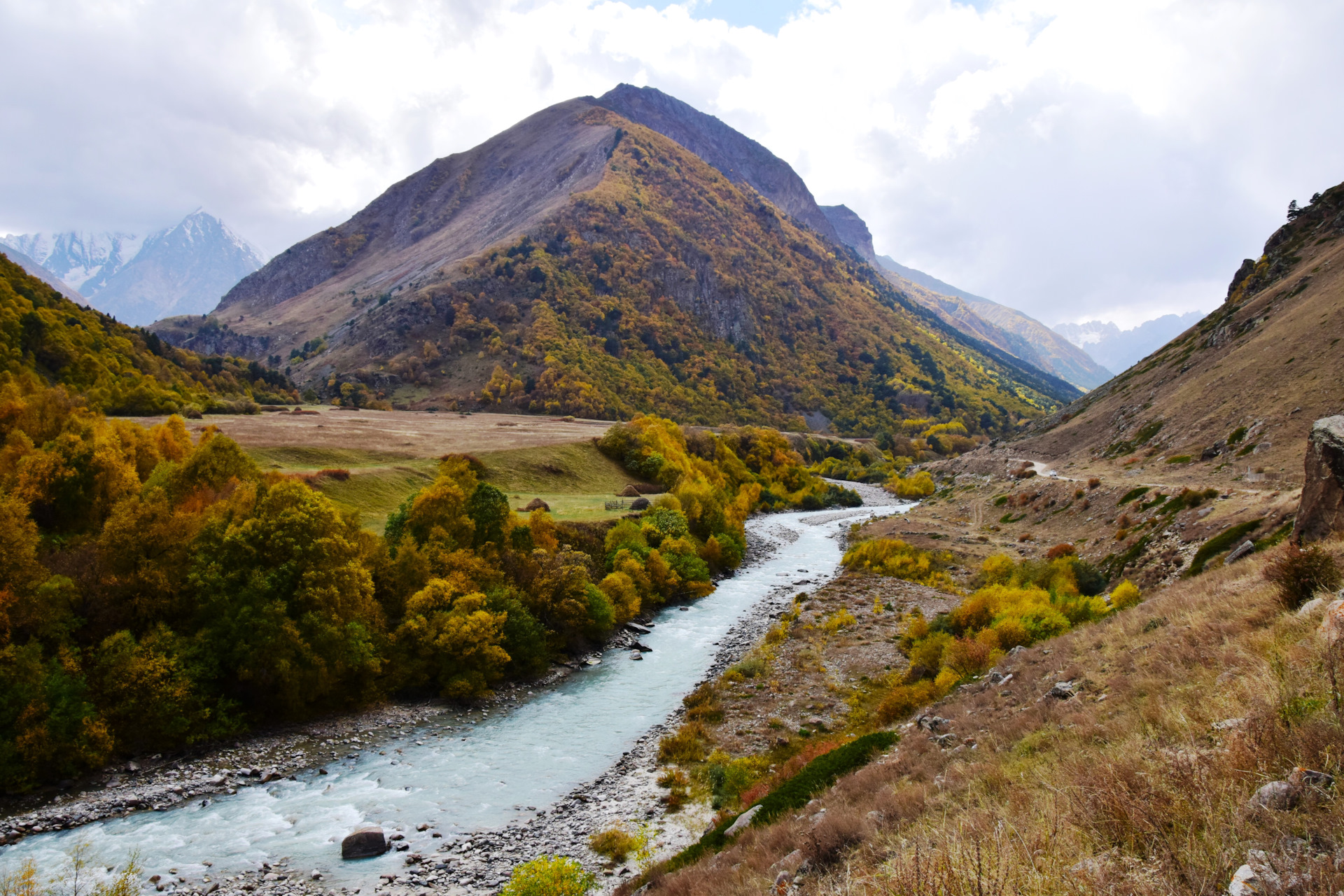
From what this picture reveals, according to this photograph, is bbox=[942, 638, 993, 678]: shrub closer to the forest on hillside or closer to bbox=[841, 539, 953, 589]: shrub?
the forest on hillside

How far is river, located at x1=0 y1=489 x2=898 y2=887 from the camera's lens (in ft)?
55.8

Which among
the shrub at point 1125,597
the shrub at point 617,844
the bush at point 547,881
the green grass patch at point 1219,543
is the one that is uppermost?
the green grass patch at point 1219,543

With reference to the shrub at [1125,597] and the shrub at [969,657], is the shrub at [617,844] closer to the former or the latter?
the shrub at [969,657]

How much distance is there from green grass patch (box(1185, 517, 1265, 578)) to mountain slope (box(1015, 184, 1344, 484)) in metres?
12.3

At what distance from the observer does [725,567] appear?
52.9m

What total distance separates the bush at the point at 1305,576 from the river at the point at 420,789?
19.4m

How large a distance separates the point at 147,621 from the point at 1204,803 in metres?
30.6

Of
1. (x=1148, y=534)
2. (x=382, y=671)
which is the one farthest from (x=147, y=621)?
(x=1148, y=534)

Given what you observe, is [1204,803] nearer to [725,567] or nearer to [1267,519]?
[1267,519]

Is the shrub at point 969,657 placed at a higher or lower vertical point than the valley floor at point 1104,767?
lower

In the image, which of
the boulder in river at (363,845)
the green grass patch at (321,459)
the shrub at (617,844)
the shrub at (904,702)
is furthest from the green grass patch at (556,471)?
the shrub at (617,844)

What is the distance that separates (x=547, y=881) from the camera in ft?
45.1

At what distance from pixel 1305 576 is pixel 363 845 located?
22.9m

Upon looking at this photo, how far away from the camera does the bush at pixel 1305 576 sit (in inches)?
456
